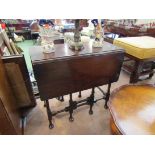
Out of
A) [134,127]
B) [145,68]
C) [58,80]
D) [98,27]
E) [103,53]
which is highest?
[98,27]

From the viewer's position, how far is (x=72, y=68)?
1.19m

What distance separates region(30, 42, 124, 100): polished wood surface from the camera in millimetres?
1102

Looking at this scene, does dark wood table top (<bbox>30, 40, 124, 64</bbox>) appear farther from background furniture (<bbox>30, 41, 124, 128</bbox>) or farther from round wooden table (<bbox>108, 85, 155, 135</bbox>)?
round wooden table (<bbox>108, 85, 155, 135</bbox>)

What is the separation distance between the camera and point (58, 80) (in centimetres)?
121

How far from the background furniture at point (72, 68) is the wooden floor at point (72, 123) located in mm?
452

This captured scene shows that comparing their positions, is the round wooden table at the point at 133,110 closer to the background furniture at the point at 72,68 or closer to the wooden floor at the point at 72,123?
the background furniture at the point at 72,68

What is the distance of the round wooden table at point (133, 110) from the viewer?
89 cm

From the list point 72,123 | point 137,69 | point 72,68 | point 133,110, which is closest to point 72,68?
point 72,68

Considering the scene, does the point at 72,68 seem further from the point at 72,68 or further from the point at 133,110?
the point at 133,110

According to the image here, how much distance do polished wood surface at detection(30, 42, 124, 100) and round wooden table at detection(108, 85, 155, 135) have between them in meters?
0.29
